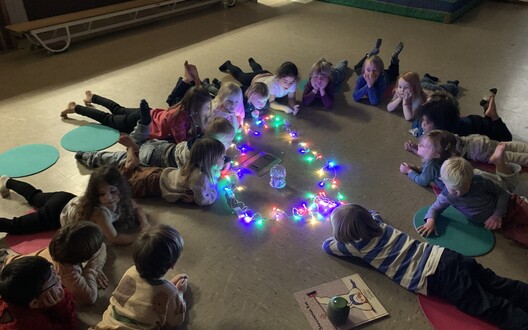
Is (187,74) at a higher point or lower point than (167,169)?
higher

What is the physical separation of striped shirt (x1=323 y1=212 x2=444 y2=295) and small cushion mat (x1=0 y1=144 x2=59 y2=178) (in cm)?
222

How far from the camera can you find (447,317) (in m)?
2.01

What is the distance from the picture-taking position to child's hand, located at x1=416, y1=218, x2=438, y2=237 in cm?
245

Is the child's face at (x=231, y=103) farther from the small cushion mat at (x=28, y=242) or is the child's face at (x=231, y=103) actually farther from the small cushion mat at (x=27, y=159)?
the small cushion mat at (x=28, y=242)

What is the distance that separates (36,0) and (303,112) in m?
3.99

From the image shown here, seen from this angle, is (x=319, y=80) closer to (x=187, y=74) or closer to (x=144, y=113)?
(x=187, y=74)

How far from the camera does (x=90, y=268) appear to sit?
81.9 inches

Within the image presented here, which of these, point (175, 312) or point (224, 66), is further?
point (224, 66)

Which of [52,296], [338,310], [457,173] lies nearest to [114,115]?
[52,296]

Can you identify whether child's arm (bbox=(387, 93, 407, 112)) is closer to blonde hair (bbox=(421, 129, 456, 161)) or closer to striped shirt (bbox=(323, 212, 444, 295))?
blonde hair (bbox=(421, 129, 456, 161))

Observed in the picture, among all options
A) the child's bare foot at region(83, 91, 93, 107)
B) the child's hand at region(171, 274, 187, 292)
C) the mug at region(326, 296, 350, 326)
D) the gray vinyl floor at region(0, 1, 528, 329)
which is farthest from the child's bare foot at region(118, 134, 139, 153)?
the mug at region(326, 296, 350, 326)

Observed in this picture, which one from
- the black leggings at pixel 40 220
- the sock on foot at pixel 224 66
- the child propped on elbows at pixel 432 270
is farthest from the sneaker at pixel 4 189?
the sock on foot at pixel 224 66

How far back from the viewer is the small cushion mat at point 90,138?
3203 mm

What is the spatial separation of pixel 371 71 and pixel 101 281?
2.84 meters
